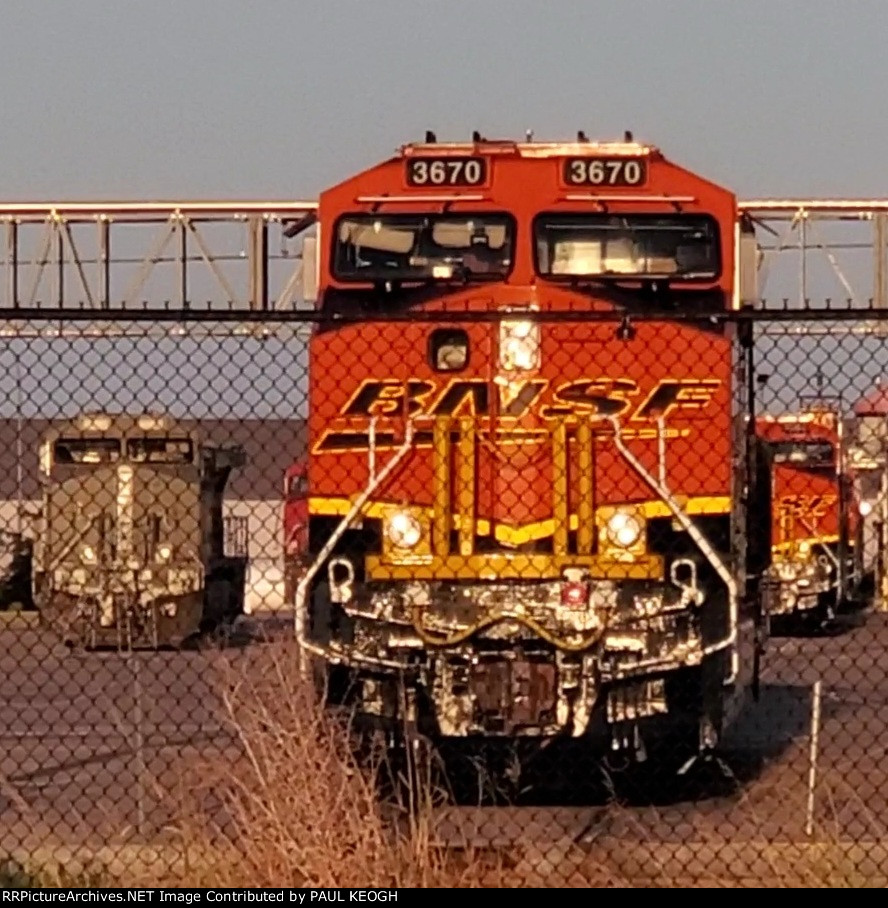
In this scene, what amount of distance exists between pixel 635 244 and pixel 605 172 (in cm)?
46

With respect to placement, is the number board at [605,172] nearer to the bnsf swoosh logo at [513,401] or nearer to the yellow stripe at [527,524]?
the bnsf swoosh logo at [513,401]

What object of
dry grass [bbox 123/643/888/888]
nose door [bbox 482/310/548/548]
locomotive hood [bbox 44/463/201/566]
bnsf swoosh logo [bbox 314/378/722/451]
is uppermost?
bnsf swoosh logo [bbox 314/378/722/451]

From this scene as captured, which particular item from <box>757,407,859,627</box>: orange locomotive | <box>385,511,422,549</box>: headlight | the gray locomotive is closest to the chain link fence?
<box>385,511,422,549</box>: headlight

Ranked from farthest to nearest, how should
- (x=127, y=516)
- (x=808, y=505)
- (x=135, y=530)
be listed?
(x=808, y=505) → (x=135, y=530) → (x=127, y=516)

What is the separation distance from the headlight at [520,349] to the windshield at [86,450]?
18831 mm

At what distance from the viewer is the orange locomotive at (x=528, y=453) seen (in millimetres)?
11844

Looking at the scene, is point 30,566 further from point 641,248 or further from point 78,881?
point 78,881

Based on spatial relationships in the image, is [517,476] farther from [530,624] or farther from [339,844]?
[339,844]

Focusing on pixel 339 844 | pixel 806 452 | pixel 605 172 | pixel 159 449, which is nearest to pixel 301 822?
pixel 339 844

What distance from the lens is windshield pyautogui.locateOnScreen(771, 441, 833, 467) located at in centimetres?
3050

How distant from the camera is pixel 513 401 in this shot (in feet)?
41.9

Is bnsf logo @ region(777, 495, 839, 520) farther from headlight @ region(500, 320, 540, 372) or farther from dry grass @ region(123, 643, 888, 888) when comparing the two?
dry grass @ region(123, 643, 888, 888)

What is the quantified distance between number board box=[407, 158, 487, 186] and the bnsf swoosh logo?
1175mm

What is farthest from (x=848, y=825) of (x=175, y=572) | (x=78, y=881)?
(x=175, y=572)
